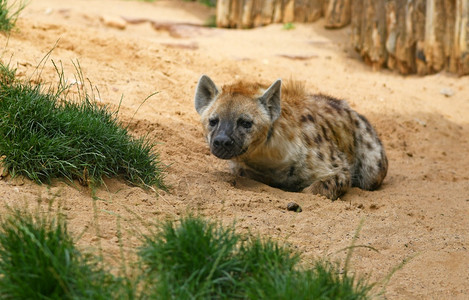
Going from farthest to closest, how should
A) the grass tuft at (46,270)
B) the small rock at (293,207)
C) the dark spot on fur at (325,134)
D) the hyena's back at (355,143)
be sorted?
1. the hyena's back at (355,143)
2. the dark spot on fur at (325,134)
3. the small rock at (293,207)
4. the grass tuft at (46,270)

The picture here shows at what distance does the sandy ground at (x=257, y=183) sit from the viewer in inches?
127

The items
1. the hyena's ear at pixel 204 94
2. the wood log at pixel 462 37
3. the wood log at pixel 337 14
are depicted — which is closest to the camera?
the hyena's ear at pixel 204 94

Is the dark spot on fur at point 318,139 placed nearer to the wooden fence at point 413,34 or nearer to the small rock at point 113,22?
the wooden fence at point 413,34

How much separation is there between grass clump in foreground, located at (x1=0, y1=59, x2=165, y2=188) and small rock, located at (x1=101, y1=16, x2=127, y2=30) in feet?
20.0

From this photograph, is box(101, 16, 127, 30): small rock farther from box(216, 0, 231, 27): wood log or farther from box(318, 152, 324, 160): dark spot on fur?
box(318, 152, 324, 160): dark spot on fur

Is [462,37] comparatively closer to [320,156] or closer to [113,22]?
[320,156]

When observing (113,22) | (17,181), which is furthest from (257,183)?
(113,22)

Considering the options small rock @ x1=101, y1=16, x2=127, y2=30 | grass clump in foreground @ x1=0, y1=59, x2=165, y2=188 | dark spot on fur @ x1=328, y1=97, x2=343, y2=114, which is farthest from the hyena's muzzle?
small rock @ x1=101, y1=16, x2=127, y2=30

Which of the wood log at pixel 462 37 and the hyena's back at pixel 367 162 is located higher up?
the wood log at pixel 462 37

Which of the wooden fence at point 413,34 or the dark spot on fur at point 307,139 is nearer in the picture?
the dark spot on fur at point 307,139

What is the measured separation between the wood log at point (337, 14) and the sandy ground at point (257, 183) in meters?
0.16

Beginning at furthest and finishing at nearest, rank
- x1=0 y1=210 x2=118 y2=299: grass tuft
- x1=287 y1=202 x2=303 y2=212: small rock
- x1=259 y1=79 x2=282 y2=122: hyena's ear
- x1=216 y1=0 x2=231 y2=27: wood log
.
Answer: x1=216 y1=0 x2=231 y2=27: wood log < x1=259 y1=79 x2=282 y2=122: hyena's ear < x1=287 y1=202 x2=303 y2=212: small rock < x1=0 y1=210 x2=118 y2=299: grass tuft

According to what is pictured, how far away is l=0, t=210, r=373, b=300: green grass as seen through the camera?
2.27 meters

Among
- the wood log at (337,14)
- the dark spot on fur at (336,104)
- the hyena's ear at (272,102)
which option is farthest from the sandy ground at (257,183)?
the dark spot on fur at (336,104)
